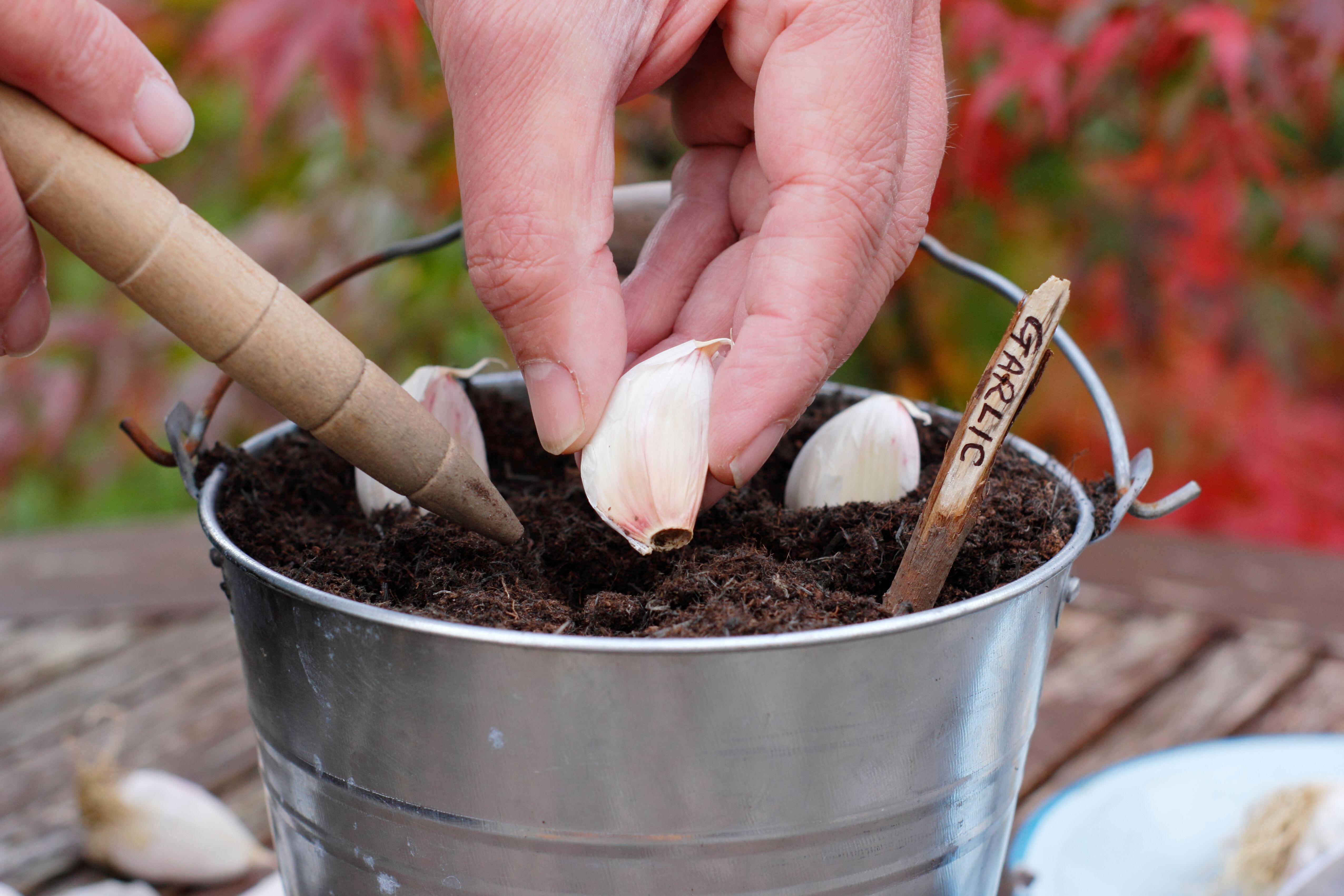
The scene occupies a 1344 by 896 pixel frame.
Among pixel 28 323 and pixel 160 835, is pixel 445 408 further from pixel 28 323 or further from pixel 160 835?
pixel 160 835

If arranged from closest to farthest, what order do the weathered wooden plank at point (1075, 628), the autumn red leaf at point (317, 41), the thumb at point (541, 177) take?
the thumb at point (541, 177), the weathered wooden plank at point (1075, 628), the autumn red leaf at point (317, 41)

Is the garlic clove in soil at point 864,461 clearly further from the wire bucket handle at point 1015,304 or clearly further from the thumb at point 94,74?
the thumb at point 94,74

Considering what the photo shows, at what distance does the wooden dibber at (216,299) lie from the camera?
428mm

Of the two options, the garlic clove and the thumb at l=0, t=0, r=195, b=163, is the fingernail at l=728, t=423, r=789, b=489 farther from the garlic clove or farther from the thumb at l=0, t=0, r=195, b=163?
the garlic clove

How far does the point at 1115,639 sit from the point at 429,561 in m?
A: 0.74

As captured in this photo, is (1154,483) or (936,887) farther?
(1154,483)

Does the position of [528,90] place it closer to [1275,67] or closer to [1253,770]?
[1253,770]

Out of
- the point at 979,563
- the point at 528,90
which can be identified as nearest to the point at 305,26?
the point at 528,90

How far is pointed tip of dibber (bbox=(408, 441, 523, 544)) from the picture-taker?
1.74ft

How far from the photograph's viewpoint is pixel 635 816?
1.41ft

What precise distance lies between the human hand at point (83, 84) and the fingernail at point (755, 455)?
0.29 meters

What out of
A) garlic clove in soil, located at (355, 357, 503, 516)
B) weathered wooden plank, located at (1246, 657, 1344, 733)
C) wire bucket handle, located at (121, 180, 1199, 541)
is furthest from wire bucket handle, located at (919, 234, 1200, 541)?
weathered wooden plank, located at (1246, 657, 1344, 733)

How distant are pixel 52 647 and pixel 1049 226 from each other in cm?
123

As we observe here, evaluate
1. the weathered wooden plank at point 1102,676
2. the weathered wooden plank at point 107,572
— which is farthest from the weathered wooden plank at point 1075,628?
the weathered wooden plank at point 107,572
